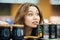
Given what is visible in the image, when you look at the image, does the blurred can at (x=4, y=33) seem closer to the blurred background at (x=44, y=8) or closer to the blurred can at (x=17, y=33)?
the blurred can at (x=17, y=33)

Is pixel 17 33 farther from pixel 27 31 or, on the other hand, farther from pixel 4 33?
pixel 27 31

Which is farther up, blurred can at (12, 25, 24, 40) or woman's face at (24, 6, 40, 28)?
woman's face at (24, 6, 40, 28)

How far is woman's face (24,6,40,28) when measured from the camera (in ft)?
4.38

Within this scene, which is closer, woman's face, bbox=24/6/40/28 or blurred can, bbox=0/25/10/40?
blurred can, bbox=0/25/10/40

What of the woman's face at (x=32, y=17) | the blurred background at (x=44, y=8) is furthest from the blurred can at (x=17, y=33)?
the blurred background at (x=44, y=8)

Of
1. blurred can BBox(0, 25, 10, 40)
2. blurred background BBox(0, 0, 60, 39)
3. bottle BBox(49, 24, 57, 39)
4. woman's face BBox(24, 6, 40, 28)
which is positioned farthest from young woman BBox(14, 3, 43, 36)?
blurred background BBox(0, 0, 60, 39)

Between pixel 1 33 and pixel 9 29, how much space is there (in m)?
0.06

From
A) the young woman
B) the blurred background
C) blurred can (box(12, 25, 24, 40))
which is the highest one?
the blurred background

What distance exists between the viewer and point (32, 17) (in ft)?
4.44

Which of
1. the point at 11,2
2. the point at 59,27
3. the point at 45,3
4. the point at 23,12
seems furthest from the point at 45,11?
the point at 59,27

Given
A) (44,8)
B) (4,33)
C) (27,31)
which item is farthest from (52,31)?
(44,8)

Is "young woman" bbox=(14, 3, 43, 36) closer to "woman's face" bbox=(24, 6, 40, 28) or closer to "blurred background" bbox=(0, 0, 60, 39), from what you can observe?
"woman's face" bbox=(24, 6, 40, 28)

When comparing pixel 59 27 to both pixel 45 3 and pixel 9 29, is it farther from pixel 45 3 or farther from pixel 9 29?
pixel 45 3

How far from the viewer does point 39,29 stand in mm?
1125
